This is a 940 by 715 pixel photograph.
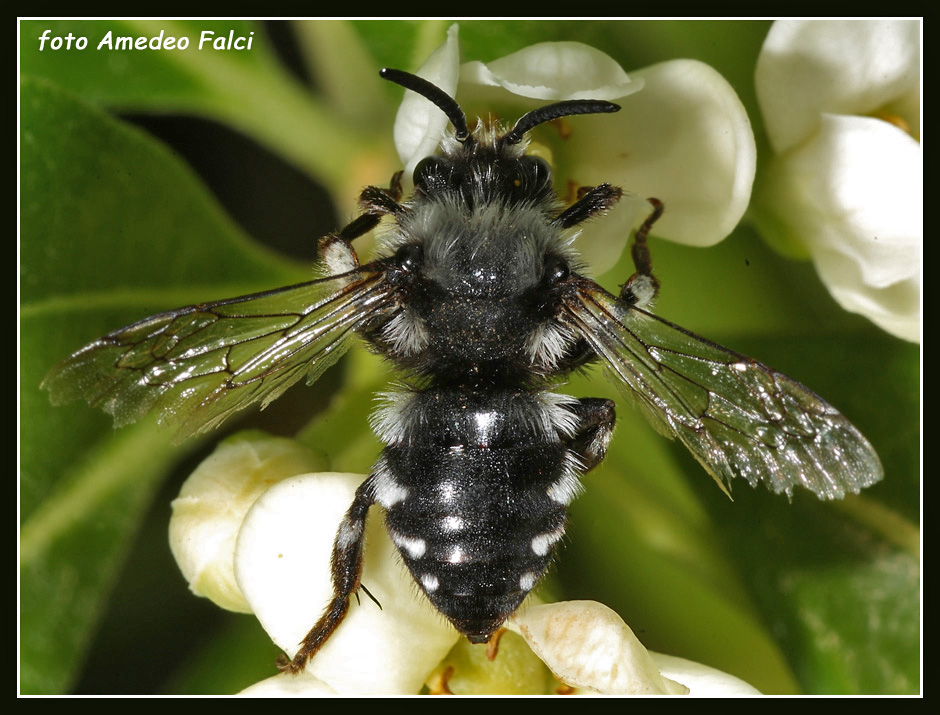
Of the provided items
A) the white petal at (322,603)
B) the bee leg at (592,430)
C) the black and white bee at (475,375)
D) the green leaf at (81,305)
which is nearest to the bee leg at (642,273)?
the black and white bee at (475,375)

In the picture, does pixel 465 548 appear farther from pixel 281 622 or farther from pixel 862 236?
pixel 862 236

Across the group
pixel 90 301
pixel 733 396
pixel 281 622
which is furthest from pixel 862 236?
pixel 90 301

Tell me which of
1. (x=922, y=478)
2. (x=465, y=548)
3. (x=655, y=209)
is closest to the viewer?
(x=465, y=548)

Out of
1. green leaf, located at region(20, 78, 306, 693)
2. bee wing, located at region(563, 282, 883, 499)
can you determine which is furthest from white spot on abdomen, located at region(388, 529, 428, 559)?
A: green leaf, located at region(20, 78, 306, 693)

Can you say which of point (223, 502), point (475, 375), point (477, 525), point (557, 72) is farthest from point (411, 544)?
point (557, 72)

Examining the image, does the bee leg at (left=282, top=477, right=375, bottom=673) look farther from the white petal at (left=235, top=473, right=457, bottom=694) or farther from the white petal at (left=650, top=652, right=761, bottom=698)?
the white petal at (left=650, top=652, right=761, bottom=698)

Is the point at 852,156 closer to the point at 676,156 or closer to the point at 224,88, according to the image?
the point at 676,156

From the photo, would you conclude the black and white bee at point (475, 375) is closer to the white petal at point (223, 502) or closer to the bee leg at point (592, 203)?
the bee leg at point (592, 203)
